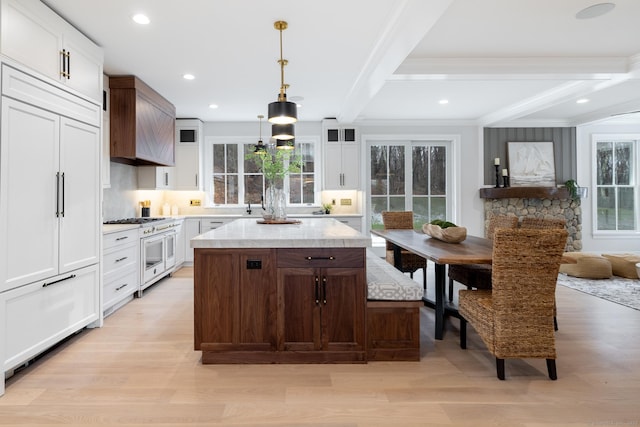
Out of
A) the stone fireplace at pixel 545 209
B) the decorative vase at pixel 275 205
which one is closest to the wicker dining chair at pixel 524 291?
the decorative vase at pixel 275 205

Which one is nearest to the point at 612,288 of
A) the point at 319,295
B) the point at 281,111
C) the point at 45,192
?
the point at 319,295

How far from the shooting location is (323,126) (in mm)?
6734

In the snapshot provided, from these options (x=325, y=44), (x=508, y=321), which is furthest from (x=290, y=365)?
(x=325, y=44)

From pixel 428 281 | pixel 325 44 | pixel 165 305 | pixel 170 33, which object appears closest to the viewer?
pixel 170 33

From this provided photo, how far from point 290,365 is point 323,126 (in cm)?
495

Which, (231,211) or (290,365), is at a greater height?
(231,211)

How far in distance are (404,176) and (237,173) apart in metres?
3.16

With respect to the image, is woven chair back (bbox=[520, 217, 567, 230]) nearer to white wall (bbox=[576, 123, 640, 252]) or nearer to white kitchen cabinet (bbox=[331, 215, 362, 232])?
white kitchen cabinet (bbox=[331, 215, 362, 232])

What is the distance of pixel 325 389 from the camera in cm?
221

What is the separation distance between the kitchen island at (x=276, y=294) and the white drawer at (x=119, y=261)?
1.64 m

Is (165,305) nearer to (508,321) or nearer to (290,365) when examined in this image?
(290,365)

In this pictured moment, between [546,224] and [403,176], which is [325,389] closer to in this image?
[546,224]

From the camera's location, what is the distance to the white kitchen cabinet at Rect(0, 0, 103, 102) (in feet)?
7.77

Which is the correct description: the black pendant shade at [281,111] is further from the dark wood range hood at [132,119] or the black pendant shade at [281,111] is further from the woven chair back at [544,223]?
the woven chair back at [544,223]
